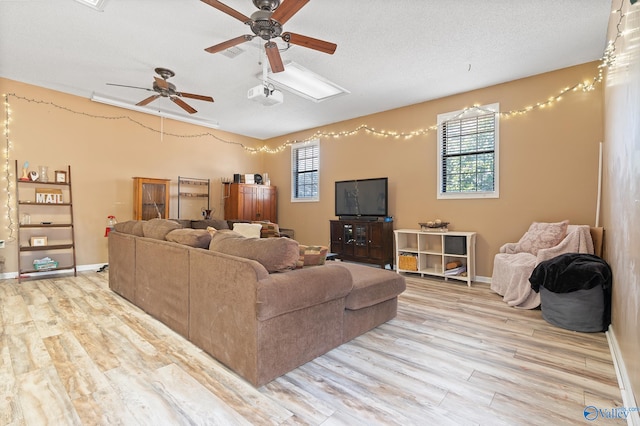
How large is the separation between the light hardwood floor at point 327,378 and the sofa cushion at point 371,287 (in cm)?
31

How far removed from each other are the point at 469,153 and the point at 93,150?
628cm

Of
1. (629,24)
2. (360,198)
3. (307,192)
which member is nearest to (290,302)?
(629,24)

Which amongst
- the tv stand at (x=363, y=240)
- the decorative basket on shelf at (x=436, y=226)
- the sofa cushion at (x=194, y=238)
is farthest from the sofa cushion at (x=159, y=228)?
the decorative basket on shelf at (x=436, y=226)

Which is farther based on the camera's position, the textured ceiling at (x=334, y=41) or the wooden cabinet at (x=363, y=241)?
the wooden cabinet at (x=363, y=241)

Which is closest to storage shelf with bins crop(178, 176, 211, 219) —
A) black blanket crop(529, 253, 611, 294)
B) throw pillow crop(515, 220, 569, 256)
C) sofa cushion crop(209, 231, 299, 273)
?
sofa cushion crop(209, 231, 299, 273)

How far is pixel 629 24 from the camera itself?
1.92 meters

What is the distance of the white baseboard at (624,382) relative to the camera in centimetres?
149

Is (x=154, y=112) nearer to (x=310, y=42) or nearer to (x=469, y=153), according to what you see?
(x=310, y=42)

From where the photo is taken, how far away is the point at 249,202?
7.05 m

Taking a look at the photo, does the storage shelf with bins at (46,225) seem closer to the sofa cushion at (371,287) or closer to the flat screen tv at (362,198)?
the flat screen tv at (362,198)

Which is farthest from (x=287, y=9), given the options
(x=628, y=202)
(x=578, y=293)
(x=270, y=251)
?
(x=578, y=293)

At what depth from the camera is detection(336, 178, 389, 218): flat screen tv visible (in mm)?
5480

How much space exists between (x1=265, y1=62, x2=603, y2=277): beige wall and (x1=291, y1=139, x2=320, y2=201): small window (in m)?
0.92

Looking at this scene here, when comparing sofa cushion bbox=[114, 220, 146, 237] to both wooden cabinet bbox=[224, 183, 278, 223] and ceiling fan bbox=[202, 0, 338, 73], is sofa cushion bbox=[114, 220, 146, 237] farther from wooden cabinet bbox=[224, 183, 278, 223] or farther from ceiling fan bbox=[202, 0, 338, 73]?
wooden cabinet bbox=[224, 183, 278, 223]
